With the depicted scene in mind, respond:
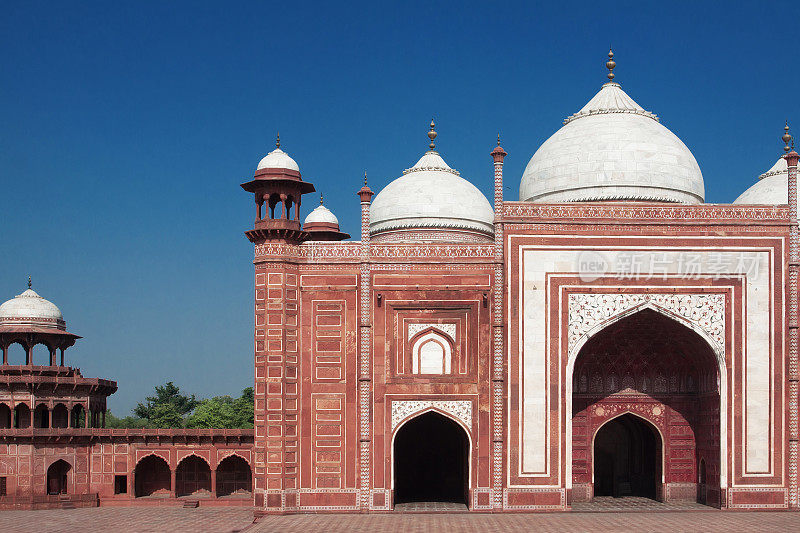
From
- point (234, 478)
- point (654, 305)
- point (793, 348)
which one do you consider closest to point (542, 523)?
point (654, 305)

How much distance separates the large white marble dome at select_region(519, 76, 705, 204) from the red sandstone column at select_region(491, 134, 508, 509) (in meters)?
2.24

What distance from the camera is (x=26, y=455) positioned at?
61.9ft

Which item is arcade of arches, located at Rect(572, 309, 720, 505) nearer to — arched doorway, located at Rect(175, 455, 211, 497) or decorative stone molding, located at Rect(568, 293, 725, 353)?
decorative stone molding, located at Rect(568, 293, 725, 353)

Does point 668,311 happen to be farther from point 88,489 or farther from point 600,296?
point 88,489

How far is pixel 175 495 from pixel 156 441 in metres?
1.19

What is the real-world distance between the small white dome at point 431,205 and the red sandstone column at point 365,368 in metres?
4.11

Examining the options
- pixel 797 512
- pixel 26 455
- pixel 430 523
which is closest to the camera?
pixel 430 523

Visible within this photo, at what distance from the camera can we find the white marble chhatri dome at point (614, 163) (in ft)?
57.7

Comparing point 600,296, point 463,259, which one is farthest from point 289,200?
point 600,296

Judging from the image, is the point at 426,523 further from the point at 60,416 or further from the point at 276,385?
the point at 60,416

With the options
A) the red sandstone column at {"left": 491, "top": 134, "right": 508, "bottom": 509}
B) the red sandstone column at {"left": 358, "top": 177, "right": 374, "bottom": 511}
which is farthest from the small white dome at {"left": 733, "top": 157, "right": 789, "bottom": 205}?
the red sandstone column at {"left": 358, "top": 177, "right": 374, "bottom": 511}

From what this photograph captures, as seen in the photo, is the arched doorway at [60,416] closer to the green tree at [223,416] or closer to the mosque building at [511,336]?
the mosque building at [511,336]

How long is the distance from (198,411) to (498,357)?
21.4 m

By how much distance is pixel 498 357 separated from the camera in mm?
15930
